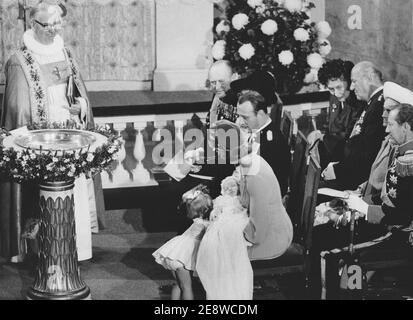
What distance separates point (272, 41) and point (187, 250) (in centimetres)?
317

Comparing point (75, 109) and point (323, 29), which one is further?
point (323, 29)

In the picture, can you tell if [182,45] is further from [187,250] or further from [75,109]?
[187,250]

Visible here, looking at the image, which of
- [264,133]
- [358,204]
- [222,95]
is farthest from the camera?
[222,95]

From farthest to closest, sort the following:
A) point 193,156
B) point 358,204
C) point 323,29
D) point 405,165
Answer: point 323,29 → point 193,156 → point 358,204 → point 405,165

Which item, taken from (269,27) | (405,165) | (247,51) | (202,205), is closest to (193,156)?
(202,205)

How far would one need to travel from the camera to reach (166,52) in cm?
1111

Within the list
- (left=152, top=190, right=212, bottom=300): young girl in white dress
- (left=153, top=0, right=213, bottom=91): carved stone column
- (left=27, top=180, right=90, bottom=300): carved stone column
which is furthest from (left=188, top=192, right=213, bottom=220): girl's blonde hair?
(left=153, top=0, right=213, bottom=91): carved stone column

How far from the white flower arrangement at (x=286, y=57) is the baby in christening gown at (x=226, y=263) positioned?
2975 millimetres

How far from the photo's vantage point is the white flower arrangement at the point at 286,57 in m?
8.34

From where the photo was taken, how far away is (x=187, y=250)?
5.72 meters

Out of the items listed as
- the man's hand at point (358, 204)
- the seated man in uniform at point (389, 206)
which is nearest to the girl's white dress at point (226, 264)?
the seated man in uniform at point (389, 206)

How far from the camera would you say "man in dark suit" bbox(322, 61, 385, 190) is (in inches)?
250

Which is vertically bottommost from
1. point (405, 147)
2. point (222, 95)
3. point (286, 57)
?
point (405, 147)
